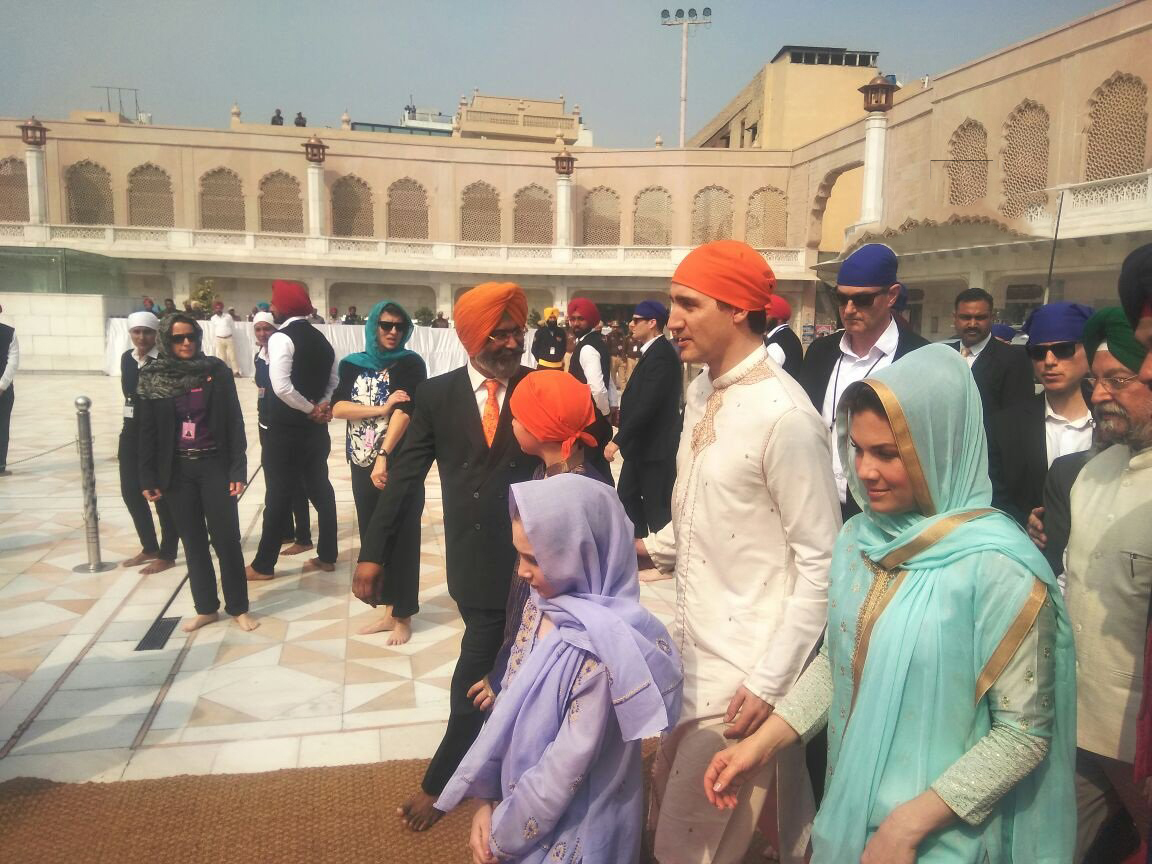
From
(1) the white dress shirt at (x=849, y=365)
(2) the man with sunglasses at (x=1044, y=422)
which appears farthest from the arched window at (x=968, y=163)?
(1) the white dress shirt at (x=849, y=365)

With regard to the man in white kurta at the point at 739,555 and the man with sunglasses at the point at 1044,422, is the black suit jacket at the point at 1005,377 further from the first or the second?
the man in white kurta at the point at 739,555

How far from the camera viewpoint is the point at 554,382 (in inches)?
88.0

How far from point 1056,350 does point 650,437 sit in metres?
1.82

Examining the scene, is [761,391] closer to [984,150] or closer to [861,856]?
[861,856]

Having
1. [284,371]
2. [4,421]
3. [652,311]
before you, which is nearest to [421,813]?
[284,371]

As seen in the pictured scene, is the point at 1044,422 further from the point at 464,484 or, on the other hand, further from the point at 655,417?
the point at 464,484

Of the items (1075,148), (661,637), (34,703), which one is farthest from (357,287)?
(661,637)

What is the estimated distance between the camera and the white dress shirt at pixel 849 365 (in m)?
2.68

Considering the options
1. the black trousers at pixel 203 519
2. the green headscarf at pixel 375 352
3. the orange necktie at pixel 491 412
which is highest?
the green headscarf at pixel 375 352

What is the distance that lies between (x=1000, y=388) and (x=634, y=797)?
277 centimetres

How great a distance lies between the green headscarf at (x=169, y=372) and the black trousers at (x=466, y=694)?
7.23 feet

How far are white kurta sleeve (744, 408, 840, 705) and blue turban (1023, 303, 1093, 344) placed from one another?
1.74m

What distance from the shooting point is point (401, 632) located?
3.86 m

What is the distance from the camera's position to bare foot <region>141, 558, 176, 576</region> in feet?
15.5
